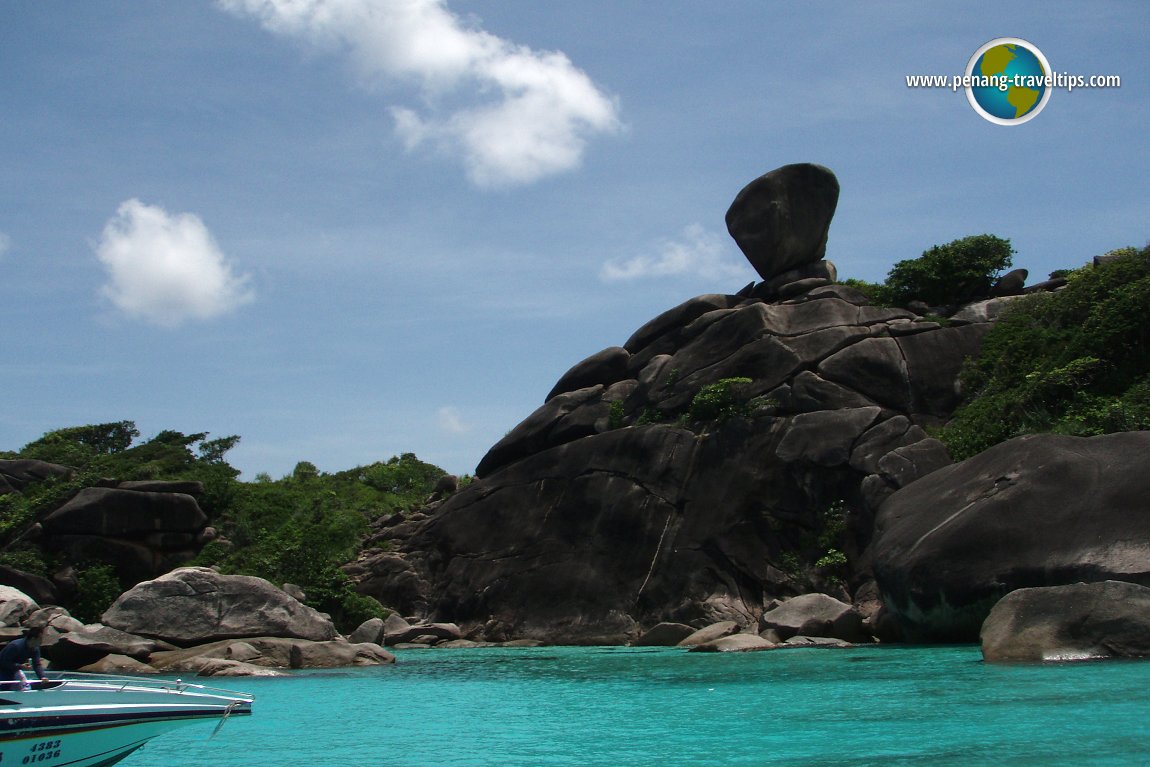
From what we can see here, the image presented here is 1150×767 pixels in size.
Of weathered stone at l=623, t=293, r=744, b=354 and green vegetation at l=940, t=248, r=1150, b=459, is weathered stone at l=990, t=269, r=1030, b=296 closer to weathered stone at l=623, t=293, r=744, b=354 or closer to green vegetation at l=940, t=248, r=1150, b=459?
green vegetation at l=940, t=248, r=1150, b=459

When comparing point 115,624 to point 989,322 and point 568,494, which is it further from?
point 989,322

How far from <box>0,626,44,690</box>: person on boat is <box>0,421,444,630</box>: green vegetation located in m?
26.1

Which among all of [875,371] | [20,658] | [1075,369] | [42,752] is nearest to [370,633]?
[875,371]

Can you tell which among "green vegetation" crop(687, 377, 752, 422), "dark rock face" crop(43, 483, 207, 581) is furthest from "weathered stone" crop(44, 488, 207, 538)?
"green vegetation" crop(687, 377, 752, 422)

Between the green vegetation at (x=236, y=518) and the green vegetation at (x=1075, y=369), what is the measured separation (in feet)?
78.2

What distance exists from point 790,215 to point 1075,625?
31005 mm

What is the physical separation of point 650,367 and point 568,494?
740cm

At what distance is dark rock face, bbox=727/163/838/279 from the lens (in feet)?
155

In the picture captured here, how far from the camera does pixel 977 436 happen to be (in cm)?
3294

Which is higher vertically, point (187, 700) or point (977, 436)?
point (977, 436)

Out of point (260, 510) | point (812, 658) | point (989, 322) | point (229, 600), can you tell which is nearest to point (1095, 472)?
point (812, 658)

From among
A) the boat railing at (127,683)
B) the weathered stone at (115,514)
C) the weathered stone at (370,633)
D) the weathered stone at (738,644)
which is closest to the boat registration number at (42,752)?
the boat railing at (127,683)

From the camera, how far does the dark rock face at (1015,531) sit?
21.4 meters

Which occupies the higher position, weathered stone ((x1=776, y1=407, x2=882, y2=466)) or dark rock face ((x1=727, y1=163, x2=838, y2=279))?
dark rock face ((x1=727, y1=163, x2=838, y2=279))
